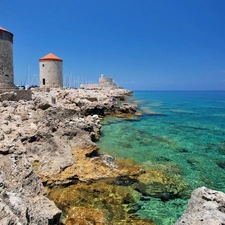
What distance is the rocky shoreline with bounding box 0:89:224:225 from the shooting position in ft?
12.3

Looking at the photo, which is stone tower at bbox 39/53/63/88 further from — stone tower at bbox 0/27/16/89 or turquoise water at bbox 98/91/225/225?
turquoise water at bbox 98/91/225/225

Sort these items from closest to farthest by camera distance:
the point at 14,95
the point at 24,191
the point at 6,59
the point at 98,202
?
the point at 24,191 → the point at 98,202 → the point at 14,95 → the point at 6,59

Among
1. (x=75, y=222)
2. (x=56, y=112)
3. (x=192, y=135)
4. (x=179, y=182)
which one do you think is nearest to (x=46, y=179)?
(x=75, y=222)

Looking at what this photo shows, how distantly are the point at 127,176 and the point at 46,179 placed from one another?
2459mm

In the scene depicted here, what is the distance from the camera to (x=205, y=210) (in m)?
3.13

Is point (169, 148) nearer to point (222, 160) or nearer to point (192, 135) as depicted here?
point (222, 160)

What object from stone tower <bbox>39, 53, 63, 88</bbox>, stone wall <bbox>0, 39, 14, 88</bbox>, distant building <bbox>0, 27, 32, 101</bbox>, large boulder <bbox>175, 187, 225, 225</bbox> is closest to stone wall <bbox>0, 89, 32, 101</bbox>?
distant building <bbox>0, 27, 32, 101</bbox>

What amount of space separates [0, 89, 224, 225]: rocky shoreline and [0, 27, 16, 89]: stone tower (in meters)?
7.84

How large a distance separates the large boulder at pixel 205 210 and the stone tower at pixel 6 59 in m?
17.2

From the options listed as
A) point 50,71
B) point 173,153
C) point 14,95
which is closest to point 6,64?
point 14,95

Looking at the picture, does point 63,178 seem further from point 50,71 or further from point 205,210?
point 50,71

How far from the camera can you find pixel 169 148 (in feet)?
35.6

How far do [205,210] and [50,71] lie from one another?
30073mm

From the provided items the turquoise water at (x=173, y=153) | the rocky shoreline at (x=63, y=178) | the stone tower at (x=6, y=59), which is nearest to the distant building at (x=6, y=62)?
the stone tower at (x=6, y=59)
